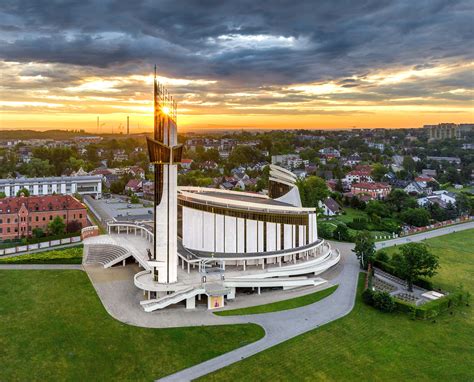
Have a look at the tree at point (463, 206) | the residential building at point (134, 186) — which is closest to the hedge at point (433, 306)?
the tree at point (463, 206)

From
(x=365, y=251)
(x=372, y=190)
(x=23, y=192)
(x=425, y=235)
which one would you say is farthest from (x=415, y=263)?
(x=23, y=192)

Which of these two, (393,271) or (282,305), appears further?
(393,271)

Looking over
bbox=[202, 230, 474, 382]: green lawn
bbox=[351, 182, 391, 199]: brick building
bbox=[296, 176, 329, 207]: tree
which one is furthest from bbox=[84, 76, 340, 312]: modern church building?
bbox=[351, 182, 391, 199]: brick building

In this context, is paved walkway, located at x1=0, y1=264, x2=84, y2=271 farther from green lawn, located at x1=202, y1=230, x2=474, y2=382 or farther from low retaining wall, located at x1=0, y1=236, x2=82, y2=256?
green lawn, located at x1=202, y1=230, x2=474, y2=382

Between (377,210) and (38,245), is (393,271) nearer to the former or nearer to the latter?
(377,210)

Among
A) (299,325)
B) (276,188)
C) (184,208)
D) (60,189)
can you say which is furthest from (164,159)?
(60,189)

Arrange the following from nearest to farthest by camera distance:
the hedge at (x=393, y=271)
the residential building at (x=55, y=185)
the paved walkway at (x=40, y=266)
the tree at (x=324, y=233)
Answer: the hedge at (x=393, y=271)
the paved walkway at (x=40, y=266)
the tree at (x=324, y=233)
the residential building at (x=55, y=185)

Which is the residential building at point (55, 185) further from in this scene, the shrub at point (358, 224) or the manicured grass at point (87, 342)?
the manicured grass at point (87, 342)
